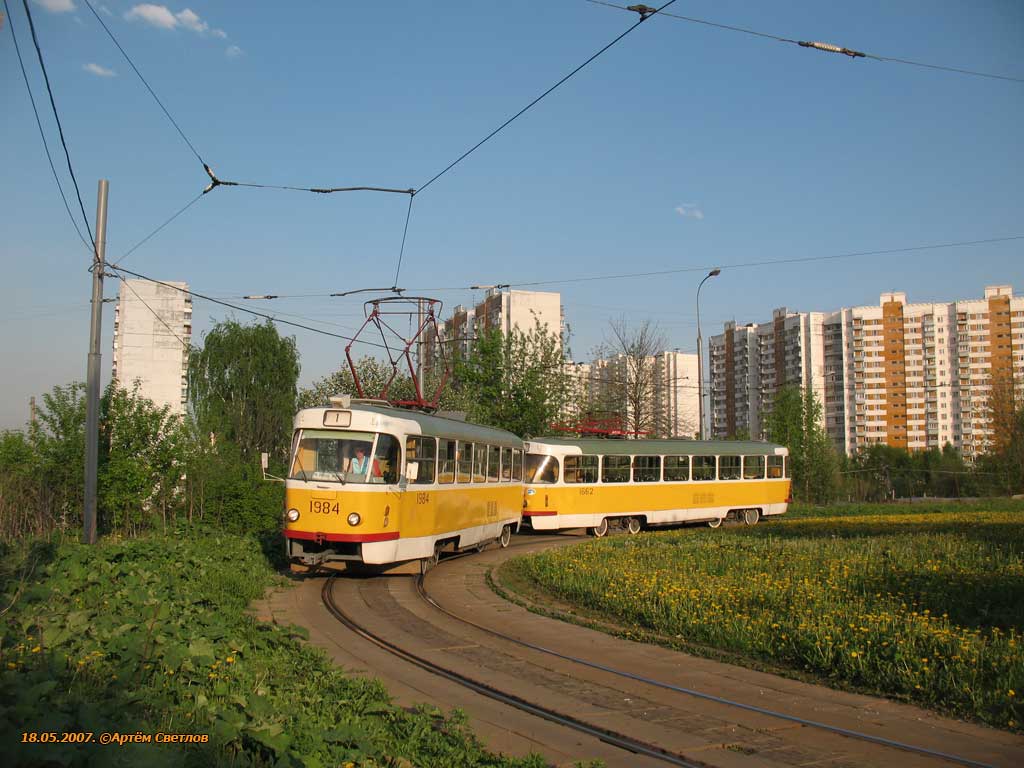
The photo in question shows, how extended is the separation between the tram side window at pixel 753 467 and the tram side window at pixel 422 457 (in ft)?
63.8

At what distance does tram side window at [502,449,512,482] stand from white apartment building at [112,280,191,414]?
37.5 meters

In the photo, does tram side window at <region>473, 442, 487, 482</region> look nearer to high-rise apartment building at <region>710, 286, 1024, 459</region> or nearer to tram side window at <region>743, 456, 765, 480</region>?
tram side window at <region>743, 456, 765, 480</region>

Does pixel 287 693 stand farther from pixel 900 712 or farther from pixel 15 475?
pixel 15 475

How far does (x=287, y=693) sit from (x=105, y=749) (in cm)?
288

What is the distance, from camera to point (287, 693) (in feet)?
23.6

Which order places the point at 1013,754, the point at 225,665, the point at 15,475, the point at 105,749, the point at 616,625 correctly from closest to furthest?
→ the point at 105,749, the point at 1013,754, the point at 225,665, the point at 616,625, the point at 15,475

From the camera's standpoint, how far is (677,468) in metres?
29.7

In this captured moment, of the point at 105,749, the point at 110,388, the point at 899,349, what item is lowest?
the point at 105,749

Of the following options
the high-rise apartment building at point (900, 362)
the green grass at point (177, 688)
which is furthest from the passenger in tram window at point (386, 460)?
the high-rise apartment building at point (900, 362)

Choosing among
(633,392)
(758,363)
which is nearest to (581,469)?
(633,392)

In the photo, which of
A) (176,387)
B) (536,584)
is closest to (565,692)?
(536,584)

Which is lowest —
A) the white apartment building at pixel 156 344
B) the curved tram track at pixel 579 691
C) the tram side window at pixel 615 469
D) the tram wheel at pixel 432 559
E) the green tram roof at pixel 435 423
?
the curved tram track at pixel 579 691

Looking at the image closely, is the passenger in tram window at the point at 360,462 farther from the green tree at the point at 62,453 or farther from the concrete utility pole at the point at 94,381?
the green tree at the point at 62,453

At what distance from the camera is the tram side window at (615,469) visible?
27.0 metres
